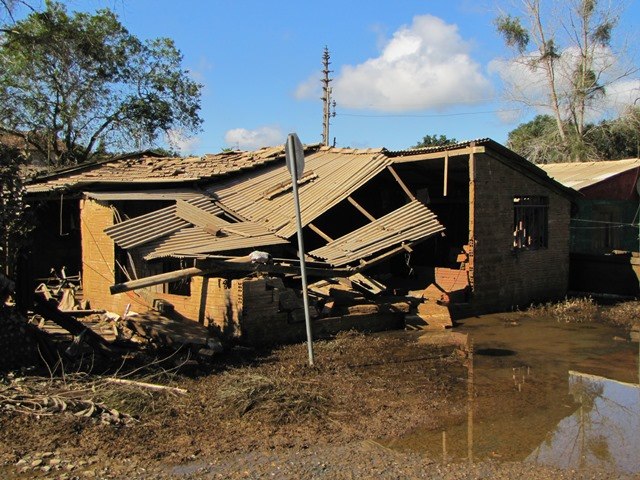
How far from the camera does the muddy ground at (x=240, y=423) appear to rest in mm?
4676

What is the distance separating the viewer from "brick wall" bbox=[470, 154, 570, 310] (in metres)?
13.1

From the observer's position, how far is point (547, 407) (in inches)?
257

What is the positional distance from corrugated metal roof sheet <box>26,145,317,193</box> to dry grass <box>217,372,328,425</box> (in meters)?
7.83

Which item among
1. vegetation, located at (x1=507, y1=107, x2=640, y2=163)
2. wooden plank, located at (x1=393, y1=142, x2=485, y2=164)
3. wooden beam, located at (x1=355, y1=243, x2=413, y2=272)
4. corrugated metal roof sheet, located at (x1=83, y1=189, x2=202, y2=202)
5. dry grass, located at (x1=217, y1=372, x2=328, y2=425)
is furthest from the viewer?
vegetation, located at (x1=507, y1=107, x2=640, y2=163)

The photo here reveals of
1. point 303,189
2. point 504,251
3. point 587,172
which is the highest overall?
point 587,172

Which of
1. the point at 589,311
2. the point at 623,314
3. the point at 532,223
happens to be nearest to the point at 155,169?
the point at 532,223

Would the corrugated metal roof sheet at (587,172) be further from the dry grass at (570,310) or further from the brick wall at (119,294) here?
the brick wall at (119,294)

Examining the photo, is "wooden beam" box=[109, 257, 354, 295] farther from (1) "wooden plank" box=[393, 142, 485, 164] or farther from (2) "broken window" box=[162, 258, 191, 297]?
(1) "wooden plank" box=[393, 142, 485, 164]

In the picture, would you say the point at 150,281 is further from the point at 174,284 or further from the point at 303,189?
the point at 303,189

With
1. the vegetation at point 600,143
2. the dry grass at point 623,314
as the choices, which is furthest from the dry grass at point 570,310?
the vegetation at point 600,143

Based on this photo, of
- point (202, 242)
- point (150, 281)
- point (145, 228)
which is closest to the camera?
point (150, 281)

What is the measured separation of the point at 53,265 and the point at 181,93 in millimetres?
14951

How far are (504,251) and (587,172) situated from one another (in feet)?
31.1

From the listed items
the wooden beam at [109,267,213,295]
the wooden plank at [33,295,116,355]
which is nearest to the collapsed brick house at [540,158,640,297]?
the wooden beam at [109,267,213,295]
